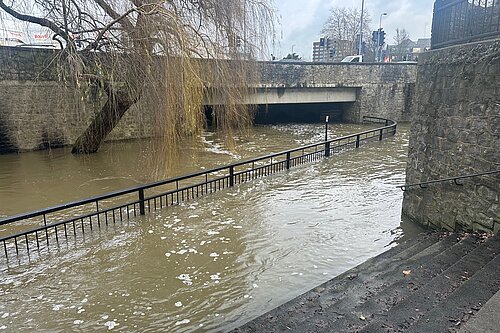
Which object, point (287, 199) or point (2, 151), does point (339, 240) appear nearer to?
point (287, 199)

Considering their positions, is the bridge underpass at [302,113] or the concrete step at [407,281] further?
the bridge underpass at [302,113]

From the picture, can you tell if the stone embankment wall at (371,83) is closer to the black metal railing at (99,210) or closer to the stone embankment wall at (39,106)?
the stone embankment wall at (39,106)

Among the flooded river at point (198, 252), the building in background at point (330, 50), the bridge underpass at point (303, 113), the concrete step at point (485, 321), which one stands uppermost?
the building in background at point (330, 50)

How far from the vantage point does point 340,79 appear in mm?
22906

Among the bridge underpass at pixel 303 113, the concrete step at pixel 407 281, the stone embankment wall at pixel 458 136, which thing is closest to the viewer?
the concrete step at pixel 407 281

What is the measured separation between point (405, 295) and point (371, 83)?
22160 mm

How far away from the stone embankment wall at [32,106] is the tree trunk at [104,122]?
3.48ft

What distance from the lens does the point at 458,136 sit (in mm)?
5156

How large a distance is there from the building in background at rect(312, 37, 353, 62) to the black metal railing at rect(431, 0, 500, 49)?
1096 inches

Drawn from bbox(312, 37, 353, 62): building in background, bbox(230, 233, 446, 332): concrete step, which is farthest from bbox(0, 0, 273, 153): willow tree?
bbox(312, 37, 353, 62): building in background

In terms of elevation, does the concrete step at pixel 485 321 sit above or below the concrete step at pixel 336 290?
above

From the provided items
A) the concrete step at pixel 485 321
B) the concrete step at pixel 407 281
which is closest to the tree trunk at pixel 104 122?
the concrete step at pixel 407 281

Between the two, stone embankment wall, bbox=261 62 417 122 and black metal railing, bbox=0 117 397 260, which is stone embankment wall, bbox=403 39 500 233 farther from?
stone embankment wall, bbox=261 62 417 122

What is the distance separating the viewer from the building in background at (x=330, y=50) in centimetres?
3312
